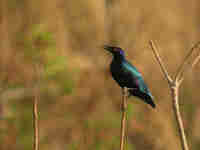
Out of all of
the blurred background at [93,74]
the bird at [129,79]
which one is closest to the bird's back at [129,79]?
the bird at [129,79]

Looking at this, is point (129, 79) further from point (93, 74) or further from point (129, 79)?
point (93, 74)

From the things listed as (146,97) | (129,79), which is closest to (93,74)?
(129,79)

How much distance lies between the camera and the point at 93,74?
A: 23.8 ft

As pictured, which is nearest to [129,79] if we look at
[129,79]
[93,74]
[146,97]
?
[129,79]

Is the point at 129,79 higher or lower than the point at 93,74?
higher

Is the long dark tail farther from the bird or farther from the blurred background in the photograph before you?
the blurred background

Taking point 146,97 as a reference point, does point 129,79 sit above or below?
above

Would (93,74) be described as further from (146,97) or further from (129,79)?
(146,97)

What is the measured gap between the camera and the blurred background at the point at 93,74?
674 centimetres

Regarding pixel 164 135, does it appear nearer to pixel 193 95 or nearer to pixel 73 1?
pixel 193 95

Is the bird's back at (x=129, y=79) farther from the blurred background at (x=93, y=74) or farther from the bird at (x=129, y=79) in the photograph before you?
the blurred background at (x=93, y=74)

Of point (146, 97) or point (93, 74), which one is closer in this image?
point (146, 97)

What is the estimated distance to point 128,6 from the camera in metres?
7.27

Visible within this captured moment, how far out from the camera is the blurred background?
22.1ft
